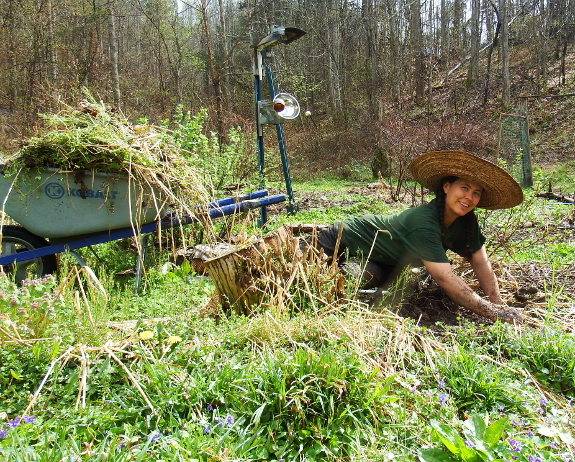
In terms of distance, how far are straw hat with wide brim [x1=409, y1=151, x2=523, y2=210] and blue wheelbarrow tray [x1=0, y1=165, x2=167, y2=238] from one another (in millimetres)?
2025

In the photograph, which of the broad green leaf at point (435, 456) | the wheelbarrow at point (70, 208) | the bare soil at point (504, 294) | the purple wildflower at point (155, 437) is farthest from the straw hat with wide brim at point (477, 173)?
the purple wildflower at point (155, 437)

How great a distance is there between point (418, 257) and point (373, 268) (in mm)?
413

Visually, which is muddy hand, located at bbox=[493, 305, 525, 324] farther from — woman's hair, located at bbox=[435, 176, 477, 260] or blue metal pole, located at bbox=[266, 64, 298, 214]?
blue metal pole, located at bbox=[266, 64, 298, 214]

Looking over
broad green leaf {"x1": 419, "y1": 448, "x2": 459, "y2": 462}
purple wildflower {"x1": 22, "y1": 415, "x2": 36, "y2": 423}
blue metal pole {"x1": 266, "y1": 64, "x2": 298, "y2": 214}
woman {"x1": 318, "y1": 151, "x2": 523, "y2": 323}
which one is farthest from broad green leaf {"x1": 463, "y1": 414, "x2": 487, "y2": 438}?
blue metal pole {"x1": 266, "y1": 64, "x2": 298, "y2": 214}

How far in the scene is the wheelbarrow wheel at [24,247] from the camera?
11.5ft

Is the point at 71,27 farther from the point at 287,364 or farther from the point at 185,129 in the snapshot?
the point at 287,364

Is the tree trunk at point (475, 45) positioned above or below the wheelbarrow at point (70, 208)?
above

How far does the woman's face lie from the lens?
118 inches

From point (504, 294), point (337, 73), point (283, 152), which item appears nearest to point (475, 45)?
point (337, 73)

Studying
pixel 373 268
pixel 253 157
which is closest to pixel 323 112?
pixel 253 157

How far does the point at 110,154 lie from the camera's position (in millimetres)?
3135

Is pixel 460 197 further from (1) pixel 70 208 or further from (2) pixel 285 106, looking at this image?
(2) pixel 285 106

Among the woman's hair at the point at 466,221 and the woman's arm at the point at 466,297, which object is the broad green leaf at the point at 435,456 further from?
the woman's hair at the point at 466,221

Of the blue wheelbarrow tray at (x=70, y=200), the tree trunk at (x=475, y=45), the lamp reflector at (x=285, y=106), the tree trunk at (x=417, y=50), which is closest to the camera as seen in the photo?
the blue wheelbarrow tray at (x=70, y=200)
